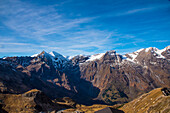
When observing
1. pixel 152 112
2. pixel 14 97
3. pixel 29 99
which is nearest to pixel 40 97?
pixel 29 99

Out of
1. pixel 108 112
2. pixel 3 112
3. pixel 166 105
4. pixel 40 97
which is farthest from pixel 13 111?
pixel 166 105

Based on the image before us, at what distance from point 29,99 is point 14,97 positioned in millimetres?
15786

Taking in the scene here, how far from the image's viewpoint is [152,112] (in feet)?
274

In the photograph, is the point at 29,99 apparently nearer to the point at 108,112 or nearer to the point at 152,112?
the point at 108,112

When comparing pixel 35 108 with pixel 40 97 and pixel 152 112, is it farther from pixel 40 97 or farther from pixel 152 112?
pixel 152 112

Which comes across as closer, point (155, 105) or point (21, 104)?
point (155, 105)

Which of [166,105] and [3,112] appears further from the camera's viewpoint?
[3,112]

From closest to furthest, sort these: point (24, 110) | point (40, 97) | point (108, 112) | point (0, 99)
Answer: point (108, 112) < point (24, 110) < point (0, 99) < point (40, 97)

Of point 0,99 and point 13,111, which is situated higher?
point 0,99

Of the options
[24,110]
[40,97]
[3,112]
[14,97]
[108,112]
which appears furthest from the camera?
[40,97]

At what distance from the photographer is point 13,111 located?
109062 mm

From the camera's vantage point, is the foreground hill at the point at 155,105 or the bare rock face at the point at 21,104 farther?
the bare rock face at the point at 21,104

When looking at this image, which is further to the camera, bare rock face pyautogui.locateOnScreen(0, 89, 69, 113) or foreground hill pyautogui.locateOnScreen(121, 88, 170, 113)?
bare rock face pyautogui.locateOnScreen(0, 89, 69, 113)

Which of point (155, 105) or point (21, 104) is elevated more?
point (21, 104)
